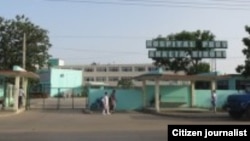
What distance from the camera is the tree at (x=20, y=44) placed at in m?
64.5

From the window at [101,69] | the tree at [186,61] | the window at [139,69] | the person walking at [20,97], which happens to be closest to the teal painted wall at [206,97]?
the person walking at [20,97]

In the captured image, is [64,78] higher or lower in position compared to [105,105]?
higher

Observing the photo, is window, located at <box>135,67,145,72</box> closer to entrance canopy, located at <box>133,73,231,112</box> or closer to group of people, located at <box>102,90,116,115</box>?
entrance canopy, located at <box>133,73,231,112</box>

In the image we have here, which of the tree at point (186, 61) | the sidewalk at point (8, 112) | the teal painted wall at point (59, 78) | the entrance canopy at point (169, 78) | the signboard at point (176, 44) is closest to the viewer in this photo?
the sidewalk at point (8, 112)

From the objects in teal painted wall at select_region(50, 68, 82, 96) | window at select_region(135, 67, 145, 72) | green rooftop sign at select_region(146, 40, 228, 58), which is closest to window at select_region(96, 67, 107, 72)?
window at select_region(135, 67, 145, 72)

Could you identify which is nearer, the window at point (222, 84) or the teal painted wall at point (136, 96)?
the teal painted wall at point (136, 96)

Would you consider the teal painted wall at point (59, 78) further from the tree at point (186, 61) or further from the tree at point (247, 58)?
the tree at point (247, 58)

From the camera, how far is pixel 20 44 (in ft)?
214

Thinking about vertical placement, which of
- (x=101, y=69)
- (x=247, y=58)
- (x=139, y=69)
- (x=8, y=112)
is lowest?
(x=8, y=112)

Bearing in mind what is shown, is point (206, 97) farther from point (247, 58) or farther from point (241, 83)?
point (241, 83)

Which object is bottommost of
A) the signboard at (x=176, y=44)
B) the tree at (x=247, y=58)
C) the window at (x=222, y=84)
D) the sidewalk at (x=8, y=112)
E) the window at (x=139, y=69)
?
the sidewalk at (x=8, y=112)

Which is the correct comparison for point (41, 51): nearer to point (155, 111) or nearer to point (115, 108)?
point (115, 108)

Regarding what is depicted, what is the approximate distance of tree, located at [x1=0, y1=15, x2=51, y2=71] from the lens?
64500mm

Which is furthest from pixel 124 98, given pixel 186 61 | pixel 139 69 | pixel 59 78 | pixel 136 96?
pixel 139 69
